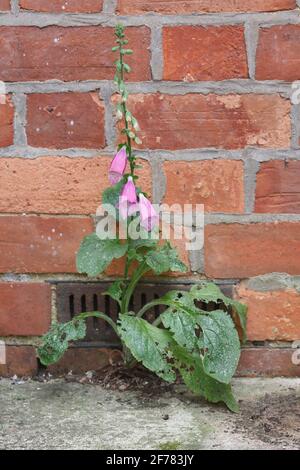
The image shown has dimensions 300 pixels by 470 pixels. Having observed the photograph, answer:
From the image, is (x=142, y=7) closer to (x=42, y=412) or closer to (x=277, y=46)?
(x=277, y=46)

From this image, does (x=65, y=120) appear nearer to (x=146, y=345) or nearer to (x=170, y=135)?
(x=170, y=135)

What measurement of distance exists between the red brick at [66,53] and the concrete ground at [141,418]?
2.47ft

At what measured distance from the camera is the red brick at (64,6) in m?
1.73

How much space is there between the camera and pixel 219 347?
65.4 inches

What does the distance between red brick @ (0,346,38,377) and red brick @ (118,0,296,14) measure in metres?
0.87

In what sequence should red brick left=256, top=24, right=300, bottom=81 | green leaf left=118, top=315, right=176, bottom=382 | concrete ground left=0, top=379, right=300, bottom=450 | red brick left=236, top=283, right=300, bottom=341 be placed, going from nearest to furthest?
1. concrete ground left=0, top=379, right=300, bottom=450
2. green leaf left=118, top=315, right=176, bottom=382
3. red brick left=256, top=24, right=300, bottom=81
4. red brick left=236, top=283, right=300, bottom=341

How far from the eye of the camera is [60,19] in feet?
5.71

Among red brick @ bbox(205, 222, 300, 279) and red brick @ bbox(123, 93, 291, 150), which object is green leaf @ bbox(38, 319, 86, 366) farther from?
red brick @ bbox(123, 93, 291, 150)

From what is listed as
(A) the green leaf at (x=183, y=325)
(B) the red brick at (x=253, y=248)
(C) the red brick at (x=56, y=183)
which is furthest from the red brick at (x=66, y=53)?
(A) the green leaf at (x=183, y=325)

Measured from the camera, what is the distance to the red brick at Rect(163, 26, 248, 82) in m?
1.73

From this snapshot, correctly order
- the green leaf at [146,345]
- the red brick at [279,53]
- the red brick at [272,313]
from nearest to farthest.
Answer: the green leaf at [146,345] < the red brick at [279,53] < the red brick at [272,313]

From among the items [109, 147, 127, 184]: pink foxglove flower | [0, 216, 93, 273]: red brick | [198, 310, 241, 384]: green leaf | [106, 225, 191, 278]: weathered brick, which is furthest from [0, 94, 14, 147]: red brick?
[198, 310, 241, 384]: green leaf

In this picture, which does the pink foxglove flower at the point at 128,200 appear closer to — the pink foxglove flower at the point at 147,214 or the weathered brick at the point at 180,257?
the pink foxglove flower at the point at 147,214

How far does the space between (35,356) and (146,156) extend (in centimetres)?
58
